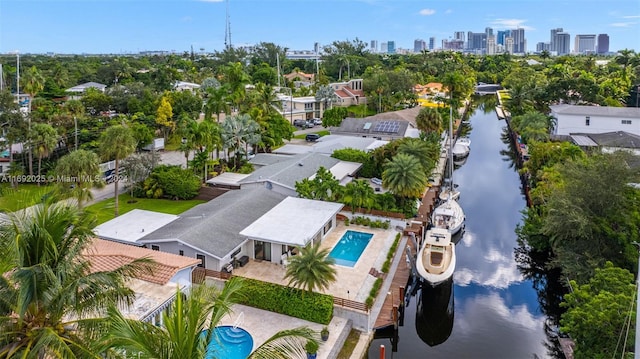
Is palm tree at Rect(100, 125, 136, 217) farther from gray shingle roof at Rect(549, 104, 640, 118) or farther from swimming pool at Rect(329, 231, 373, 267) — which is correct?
gray shingle roof at Rect(549, 104, 640, 118)

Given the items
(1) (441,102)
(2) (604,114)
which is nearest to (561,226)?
(2) (604,114)

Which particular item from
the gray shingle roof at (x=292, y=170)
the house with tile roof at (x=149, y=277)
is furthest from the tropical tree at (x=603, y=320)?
the gray shingle roof at (x=292, y=170)

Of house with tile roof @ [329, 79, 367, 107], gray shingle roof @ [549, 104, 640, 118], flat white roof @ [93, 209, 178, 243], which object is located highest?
house with tile roof @ [329, 79, 367, 107]

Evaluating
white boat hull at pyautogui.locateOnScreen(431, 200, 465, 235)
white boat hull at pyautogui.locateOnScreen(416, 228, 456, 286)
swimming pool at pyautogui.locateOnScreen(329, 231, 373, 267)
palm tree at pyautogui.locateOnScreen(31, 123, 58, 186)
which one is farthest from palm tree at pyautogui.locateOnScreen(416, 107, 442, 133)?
palm tree at pyautogui.locateOnScreen(31, 123, 58, 186)

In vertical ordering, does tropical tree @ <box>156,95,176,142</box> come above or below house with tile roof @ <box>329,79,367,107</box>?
below

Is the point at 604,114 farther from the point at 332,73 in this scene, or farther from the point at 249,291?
the point at 332,73
